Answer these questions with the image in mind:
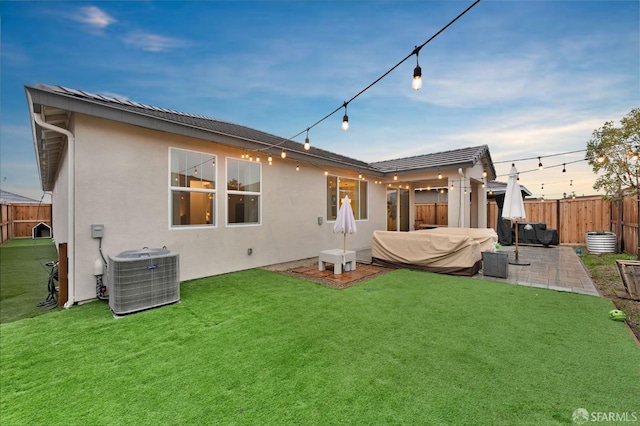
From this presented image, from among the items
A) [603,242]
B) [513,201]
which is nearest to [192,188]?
[513,201]

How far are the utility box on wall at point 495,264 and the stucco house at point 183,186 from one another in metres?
3.34

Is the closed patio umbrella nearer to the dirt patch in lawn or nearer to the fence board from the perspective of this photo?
the dirt patch in lawn

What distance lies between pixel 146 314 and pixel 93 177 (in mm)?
2411

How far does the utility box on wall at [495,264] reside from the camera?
5684 mm

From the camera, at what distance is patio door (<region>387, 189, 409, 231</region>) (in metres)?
11.6

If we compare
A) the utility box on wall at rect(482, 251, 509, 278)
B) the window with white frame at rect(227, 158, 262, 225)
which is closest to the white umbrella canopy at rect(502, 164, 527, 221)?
the utility box on wall at rect(482, 251, 509, 278)

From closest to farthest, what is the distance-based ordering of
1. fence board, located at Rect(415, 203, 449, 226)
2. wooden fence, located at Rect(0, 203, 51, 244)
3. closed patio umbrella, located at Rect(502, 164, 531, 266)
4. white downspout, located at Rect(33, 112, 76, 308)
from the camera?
white downspout, located at Rect(33, 112, 76, 308) < closed patio umbrella, located at Rect(502, 164, 531, 266) < wooden fence, located at Rect(0, 203, 51, 244) < fence board, located at Rect(415, 203, 449, 226)

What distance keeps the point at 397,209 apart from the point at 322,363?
10.3m

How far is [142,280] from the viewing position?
384 centimetres

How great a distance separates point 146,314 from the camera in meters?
3.71

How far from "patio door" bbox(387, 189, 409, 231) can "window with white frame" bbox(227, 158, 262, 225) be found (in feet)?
21.6

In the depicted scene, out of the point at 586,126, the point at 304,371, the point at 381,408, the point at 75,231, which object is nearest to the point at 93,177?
the point at 75,231

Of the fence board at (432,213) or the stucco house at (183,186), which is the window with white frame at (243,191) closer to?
the stucco house at (183,186)

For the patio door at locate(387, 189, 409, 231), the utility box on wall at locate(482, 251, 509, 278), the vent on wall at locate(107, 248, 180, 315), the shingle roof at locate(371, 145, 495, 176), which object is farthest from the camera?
the patio door at locate(387, 189, 409, 231)
